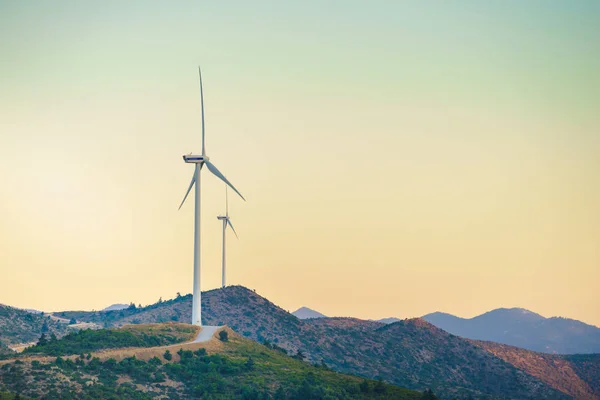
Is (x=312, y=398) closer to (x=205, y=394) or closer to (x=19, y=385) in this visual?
(x=205, y=394)

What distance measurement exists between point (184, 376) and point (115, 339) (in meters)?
19.2

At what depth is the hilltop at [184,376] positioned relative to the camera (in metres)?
123

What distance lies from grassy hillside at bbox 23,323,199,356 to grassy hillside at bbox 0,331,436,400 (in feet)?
27.6

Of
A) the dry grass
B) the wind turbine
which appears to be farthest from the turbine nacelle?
the dry grass

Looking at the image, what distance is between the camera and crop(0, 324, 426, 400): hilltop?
403ft

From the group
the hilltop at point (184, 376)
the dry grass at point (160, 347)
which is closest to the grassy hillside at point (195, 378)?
the hilltop at point (184, 376)

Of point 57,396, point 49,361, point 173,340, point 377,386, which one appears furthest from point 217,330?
point 57,396

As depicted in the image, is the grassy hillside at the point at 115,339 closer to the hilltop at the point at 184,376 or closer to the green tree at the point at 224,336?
the hilltop at the point at 184,376

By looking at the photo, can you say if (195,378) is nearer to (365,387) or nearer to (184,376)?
(184,376)

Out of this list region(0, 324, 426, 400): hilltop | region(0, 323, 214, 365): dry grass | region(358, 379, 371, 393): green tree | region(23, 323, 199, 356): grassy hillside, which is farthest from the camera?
region(358, 379, 371, 393): green tree

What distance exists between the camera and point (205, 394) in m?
137

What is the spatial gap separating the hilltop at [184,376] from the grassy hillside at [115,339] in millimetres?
637

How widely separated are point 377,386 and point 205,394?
116ft

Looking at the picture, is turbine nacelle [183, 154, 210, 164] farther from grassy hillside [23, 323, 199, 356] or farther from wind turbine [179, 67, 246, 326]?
grassy hillside [23, 323, 199, 356]
